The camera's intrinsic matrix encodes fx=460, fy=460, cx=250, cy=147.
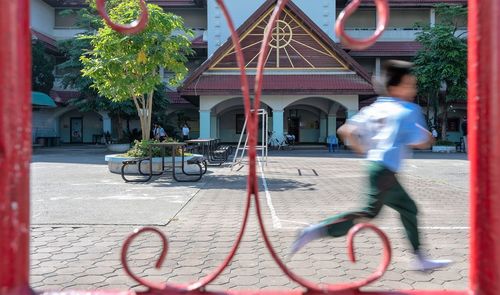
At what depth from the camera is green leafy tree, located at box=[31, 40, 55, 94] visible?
28.1 m

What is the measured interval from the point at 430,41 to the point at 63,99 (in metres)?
24.2

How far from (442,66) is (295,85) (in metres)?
8.43

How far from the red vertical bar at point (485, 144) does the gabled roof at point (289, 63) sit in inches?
882

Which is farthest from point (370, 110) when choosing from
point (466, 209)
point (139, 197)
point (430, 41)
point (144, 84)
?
point (430, 41)

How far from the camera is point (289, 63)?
25.5 meters

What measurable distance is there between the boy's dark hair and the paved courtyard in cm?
105

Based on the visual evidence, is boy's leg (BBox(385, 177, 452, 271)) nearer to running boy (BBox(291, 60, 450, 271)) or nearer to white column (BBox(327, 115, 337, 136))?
running boy (BBox(291, 60, 450, 271))

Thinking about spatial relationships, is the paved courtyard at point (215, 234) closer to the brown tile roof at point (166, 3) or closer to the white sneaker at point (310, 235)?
the white sneaker at point (310, 235)

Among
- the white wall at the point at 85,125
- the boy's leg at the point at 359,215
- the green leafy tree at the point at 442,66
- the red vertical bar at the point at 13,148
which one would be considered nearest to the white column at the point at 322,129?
the green leafy tree at the point at 442,66

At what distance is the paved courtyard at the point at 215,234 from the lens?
3863 mm

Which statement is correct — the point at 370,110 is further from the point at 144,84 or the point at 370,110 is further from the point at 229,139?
the point at 229,139

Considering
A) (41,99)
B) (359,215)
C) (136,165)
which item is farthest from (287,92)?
(359,215)

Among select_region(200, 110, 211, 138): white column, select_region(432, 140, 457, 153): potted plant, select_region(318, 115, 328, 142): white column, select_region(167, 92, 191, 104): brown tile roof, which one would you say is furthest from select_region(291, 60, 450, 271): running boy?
select_region(167, 92, 191, 104): brown tile roof

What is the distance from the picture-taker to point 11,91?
1567mm
